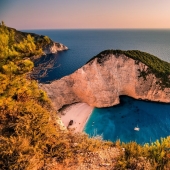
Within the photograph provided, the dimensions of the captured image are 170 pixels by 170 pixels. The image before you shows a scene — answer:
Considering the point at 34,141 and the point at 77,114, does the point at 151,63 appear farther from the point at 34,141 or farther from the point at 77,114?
the point at 34,141

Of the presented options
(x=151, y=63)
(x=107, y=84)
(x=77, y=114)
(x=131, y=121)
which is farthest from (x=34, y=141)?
(x=151, y=63)

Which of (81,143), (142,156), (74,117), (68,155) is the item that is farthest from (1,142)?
(74,117)

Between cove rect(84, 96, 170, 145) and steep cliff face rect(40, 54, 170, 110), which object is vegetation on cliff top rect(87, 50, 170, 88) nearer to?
steep cliff face rect(40, 54, 170, 110)

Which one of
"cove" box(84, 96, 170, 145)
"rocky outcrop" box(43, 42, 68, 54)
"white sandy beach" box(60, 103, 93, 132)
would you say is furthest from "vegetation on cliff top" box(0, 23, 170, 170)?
"rocky outcrop" box(43, 42, 68, 54)

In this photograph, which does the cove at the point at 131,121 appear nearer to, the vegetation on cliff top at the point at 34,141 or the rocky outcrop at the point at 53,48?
the vegetation on cliff top at the point at 34,141

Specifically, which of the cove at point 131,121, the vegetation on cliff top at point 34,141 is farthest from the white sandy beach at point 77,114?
the vegetation on cliff top at point 34,141

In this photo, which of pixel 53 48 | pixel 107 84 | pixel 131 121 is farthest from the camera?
pixel 53 48
